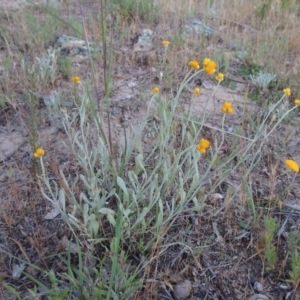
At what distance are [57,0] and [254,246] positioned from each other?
3893 mm

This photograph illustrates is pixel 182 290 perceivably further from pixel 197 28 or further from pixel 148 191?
pixel 197 28

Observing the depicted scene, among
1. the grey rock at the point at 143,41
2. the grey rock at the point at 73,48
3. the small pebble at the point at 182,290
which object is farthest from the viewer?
the grey rock at the point at 143,41

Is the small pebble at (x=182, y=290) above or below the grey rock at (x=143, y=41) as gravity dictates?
below

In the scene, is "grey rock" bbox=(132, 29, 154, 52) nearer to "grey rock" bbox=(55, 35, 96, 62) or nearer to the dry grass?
the dry grass

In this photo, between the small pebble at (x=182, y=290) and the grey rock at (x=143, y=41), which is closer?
the small pebble at (x=182, y=290)

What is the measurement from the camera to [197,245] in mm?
1832

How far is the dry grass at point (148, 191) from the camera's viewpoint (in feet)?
5.54

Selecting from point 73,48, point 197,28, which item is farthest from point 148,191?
point 197,28

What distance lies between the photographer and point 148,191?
6.53ft

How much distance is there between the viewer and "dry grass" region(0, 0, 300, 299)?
1.69 metres

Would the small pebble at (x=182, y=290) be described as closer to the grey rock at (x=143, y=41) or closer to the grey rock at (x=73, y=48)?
the grey rock at (x=73, y=48)

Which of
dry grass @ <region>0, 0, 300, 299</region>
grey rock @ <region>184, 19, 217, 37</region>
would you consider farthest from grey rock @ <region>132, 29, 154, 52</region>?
grey rock @ <region>184, 19, 217, 37</region>

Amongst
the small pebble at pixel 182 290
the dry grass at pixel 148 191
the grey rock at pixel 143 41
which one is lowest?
the small pebble at pixel 182 290

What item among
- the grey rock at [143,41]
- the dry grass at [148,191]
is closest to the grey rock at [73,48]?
the dry grass at [148,191]
